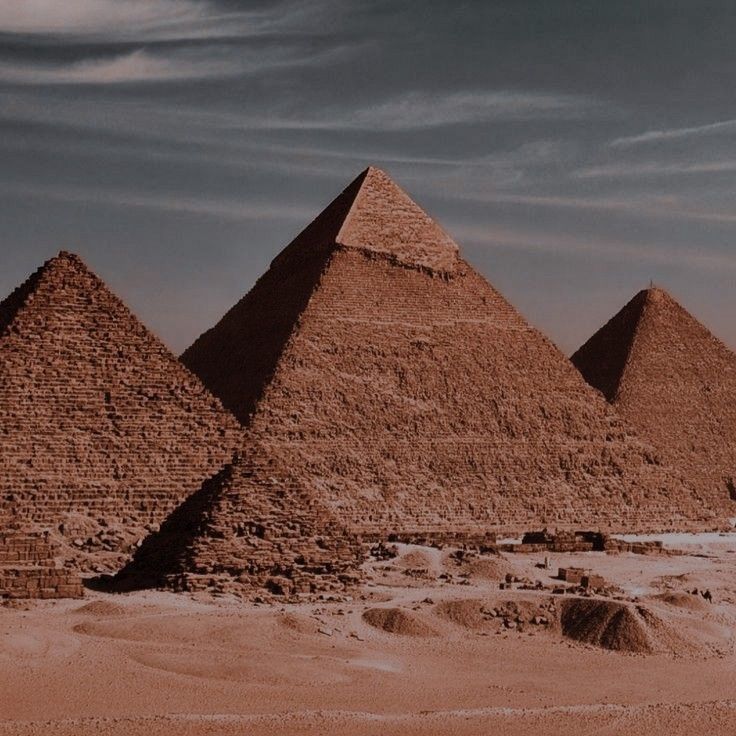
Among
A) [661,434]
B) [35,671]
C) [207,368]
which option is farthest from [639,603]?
[661,434]

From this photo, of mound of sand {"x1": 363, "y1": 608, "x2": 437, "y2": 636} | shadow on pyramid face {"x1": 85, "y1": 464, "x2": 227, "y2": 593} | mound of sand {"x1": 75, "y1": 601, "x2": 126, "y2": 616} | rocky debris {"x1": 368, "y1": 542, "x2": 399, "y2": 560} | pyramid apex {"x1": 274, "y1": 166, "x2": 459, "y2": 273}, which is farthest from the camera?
pyramid apex {"x1": 274, "y1": 166, "x2": 459, "y2": 273}

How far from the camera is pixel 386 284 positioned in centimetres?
4441

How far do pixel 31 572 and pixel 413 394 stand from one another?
71.5 ft

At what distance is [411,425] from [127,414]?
13.5 m

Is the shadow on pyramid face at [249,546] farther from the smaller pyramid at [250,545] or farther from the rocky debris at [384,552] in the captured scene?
the rocky debris at [384,552]

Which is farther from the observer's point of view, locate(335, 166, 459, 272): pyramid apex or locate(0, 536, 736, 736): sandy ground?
locate(335, 166, 459, 272): pyramid apex

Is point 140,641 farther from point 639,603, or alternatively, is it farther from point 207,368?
point 207,368

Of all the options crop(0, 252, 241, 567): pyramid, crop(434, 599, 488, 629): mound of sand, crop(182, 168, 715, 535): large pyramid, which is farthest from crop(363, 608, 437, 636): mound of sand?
crop(182, 168, 715, 535): large pyramid

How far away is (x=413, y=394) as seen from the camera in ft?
141

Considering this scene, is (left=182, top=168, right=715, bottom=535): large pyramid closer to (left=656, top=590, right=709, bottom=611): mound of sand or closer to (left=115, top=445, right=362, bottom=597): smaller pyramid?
(left=115, top=445, right=362, bottom=597): smaller pyramid

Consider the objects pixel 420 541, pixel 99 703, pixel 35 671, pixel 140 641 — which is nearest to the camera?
pixel 99 703

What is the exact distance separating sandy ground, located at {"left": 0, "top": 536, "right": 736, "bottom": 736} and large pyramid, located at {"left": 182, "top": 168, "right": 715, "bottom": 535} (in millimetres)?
15714

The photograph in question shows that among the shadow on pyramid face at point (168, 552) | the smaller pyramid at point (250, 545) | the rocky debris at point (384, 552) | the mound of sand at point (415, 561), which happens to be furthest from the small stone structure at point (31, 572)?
the rocky debris at point (384, 552)

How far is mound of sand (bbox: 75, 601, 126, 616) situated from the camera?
20.8 meters
